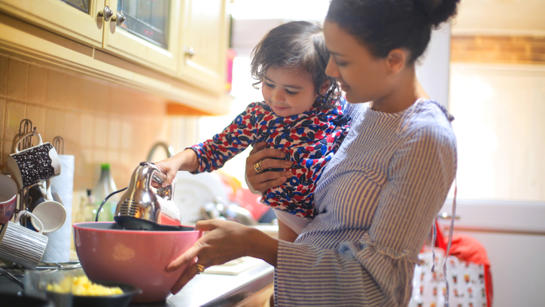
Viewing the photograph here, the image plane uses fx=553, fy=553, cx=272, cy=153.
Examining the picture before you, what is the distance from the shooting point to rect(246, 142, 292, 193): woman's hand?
4.18 feet

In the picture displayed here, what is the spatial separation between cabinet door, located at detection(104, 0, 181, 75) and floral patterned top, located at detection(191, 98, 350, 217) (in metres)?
0.36

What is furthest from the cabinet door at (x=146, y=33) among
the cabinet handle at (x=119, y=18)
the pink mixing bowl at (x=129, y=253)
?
the pink mixing bowl at (x=129, y=253)

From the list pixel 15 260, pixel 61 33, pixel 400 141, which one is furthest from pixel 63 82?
pixel 400 141

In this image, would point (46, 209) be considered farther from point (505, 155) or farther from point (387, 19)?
point (505, 155)

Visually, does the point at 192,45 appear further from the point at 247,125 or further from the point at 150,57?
the point at 247,125

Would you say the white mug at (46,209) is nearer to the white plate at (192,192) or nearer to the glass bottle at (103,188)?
the glass bottle at (103,188)

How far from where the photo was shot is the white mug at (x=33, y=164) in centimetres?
132

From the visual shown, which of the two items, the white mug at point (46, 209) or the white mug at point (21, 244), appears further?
the white mug at point (46, 209)

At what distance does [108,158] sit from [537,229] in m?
1.87

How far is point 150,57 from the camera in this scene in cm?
154

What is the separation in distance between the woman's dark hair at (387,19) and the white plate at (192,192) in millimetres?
1367

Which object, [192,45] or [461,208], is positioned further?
[461,208]

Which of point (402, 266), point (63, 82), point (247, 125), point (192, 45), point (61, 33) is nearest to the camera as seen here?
point (402, 266)

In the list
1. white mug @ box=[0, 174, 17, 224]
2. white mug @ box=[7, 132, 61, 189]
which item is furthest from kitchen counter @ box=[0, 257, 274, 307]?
white mug @ box=[7, 132, 61, 189]
